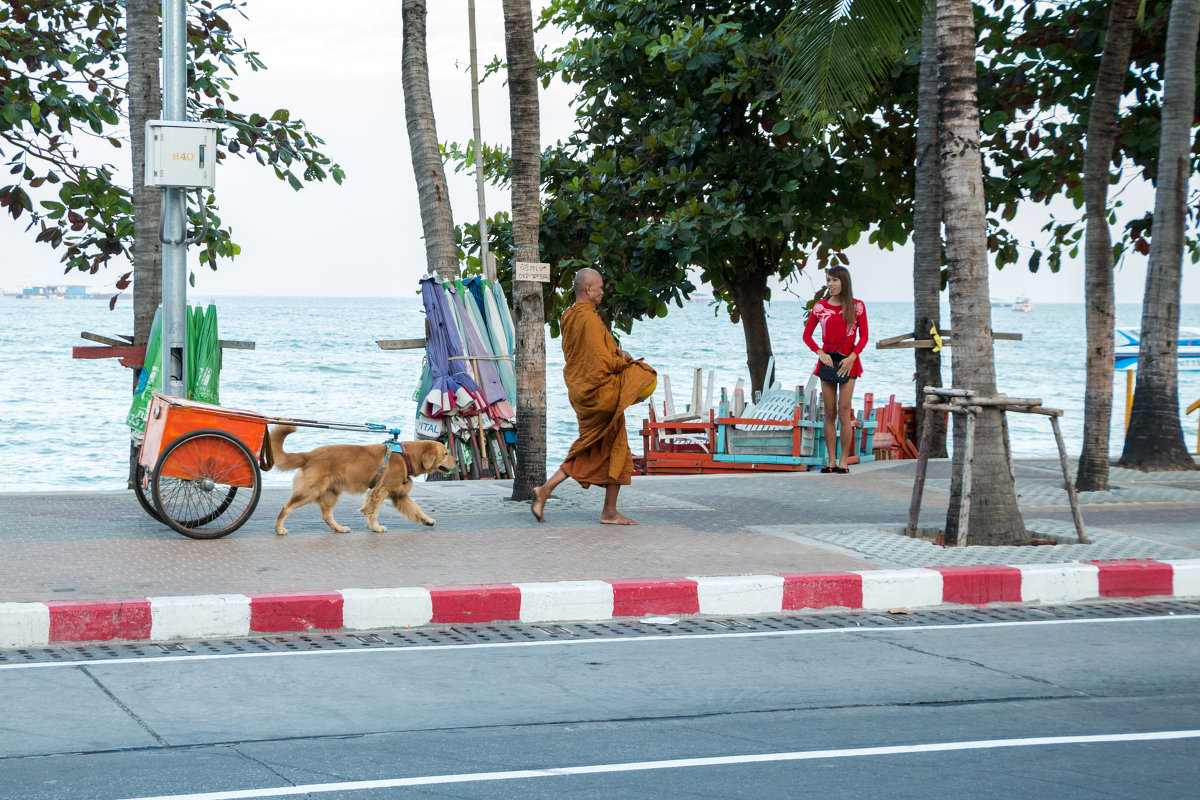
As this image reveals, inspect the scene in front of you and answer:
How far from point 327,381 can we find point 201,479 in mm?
49839

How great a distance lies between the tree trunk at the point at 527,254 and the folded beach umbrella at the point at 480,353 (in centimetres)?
242

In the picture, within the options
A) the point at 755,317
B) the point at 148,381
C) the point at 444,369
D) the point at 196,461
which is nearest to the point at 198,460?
the point at 196,461

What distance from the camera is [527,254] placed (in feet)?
37.4

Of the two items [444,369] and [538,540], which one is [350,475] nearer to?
[538,540]

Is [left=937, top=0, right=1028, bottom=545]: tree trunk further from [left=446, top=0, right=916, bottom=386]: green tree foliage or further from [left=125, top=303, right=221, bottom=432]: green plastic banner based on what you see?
[left=446, top=0, right=916, bottom=386]: green tree foliage

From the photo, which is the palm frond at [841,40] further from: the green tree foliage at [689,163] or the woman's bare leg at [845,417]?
the green tree foliage at [689,163]

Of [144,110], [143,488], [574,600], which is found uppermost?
[144,110]

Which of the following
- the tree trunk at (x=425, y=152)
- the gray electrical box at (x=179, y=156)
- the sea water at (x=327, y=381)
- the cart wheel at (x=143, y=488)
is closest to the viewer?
the cart wheel at (x=143, y=488)

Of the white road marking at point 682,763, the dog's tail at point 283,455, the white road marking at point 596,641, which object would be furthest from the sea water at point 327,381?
the white road marking at point 682,763

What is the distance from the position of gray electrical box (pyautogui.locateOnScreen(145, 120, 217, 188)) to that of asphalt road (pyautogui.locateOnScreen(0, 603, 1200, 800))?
15.2ft

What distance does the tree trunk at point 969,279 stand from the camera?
9492 millimetres

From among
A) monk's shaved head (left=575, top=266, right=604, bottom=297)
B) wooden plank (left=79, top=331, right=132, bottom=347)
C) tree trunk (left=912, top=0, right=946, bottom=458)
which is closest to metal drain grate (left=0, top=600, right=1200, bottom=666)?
monk's shaved head (left=575, top=266, right=604, bottom=297)

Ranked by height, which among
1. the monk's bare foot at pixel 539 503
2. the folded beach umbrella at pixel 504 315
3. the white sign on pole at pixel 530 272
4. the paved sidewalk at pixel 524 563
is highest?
the white sign on pole at pixel 530 272

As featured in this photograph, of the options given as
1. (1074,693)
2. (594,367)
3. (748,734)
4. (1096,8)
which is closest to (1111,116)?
(1096,8)
